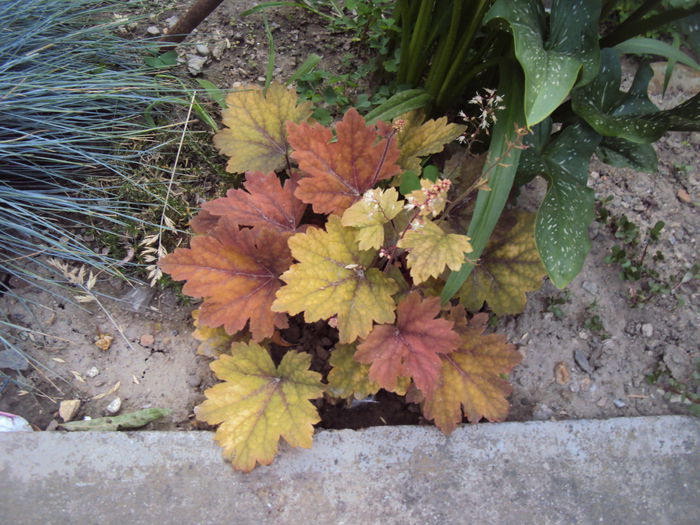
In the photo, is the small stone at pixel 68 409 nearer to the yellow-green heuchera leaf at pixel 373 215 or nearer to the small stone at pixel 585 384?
the yellow-green heuchera leaf at pixel 373 215

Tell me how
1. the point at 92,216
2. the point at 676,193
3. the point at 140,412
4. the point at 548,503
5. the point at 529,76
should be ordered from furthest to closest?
the point at 676,193, the point at 92,216, the point at 140,412, the point at 548,503, the point at 529,76

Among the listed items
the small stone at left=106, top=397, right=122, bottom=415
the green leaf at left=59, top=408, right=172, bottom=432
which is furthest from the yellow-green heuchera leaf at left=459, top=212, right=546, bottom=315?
the small stone at left=106, top=397, right=122, bottom=415

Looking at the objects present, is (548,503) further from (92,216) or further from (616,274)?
(92,216)

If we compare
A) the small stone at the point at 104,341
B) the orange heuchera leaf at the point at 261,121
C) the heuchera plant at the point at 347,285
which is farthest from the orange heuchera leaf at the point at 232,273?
the small stone at the point at 104,341

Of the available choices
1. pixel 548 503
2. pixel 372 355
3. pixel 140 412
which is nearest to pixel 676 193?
pixel 548 503

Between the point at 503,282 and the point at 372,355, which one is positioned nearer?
the point at 372,355
